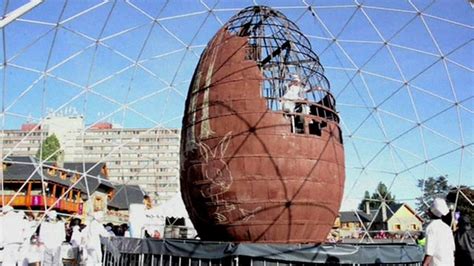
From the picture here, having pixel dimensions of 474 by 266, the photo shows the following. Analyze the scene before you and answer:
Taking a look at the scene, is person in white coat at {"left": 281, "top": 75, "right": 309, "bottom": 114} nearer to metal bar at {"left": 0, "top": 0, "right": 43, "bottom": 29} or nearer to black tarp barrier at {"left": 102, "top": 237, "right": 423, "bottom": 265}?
black tarp barrier at {"left": 102, "top": 237, "right": 423, "bottom": 265}

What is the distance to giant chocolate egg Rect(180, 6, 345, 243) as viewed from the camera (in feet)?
32.9

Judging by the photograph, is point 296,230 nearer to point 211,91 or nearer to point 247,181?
point 247,181

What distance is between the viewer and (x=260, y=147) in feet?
33.1

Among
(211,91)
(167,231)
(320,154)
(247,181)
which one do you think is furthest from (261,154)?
(167,231)

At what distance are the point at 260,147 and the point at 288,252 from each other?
2.49 m

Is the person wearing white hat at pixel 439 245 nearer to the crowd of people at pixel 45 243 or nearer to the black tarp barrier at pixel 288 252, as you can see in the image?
the black tarp barrier at pixel 288 252

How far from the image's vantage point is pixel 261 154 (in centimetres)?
1008

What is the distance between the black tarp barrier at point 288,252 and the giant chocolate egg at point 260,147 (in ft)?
3.14

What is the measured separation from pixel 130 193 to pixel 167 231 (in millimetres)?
43164

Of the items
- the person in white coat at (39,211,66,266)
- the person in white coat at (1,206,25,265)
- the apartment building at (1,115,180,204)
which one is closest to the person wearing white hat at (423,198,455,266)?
the person in white coat at (39,211,66,266)

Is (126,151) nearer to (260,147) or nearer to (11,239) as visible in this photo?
(11,239)

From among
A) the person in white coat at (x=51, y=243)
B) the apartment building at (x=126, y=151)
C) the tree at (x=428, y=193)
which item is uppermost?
the apartment building at (x=126, y=151)

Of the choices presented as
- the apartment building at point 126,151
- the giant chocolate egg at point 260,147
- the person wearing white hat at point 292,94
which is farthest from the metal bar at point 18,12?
the apartment building at point 126,151

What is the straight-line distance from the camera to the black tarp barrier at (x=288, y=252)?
8.99 meters
